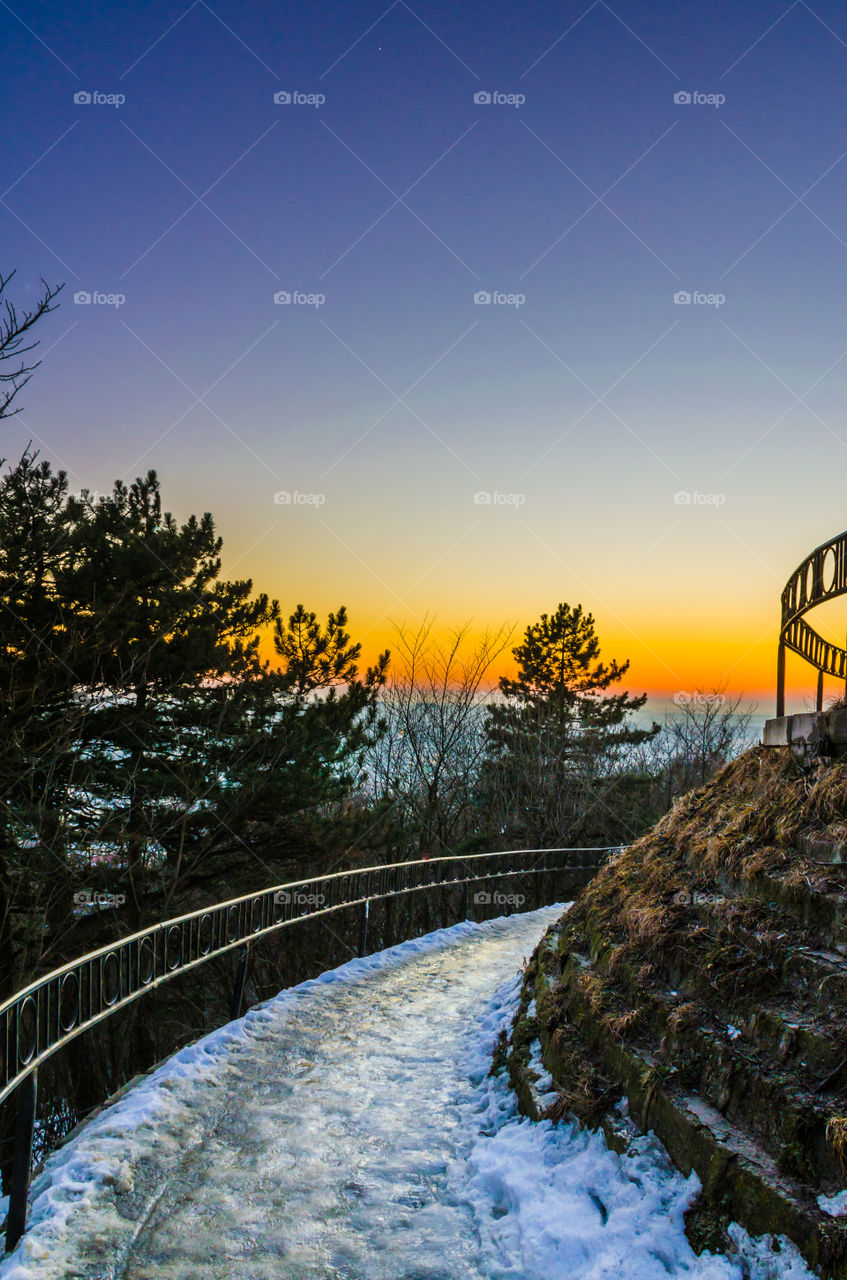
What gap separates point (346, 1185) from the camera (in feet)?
16.5

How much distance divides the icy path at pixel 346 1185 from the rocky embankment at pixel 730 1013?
21cm

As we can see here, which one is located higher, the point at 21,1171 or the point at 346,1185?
the point at 21,1171

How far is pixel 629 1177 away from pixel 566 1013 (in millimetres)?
1877

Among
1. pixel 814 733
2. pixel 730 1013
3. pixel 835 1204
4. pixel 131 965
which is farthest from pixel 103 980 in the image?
pixel 814 733

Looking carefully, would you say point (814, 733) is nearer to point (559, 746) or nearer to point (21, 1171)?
point (21, 1171)

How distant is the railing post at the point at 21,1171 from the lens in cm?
430

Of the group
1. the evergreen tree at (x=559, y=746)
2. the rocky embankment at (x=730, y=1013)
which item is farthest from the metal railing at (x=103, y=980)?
the evergreen tree at (x=559, y=746)

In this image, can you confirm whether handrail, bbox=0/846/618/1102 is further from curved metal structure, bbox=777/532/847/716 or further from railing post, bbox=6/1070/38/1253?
curved metal structure, bbox=777/532/847/716

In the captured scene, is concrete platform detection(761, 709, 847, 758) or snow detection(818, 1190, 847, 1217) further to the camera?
concrete platform detection(761, 709, 847, 758)

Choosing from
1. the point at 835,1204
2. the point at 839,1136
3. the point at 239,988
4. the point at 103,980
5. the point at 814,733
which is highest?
the point at 814,733

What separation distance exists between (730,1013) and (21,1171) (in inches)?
166

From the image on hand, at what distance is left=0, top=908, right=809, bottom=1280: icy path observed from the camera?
412 cm

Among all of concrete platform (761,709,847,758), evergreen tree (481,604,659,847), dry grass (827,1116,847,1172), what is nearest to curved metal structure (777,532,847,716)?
concrete platform (761,709,847,758)

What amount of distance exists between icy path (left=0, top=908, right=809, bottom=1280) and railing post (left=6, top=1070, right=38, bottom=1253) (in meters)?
0.10
